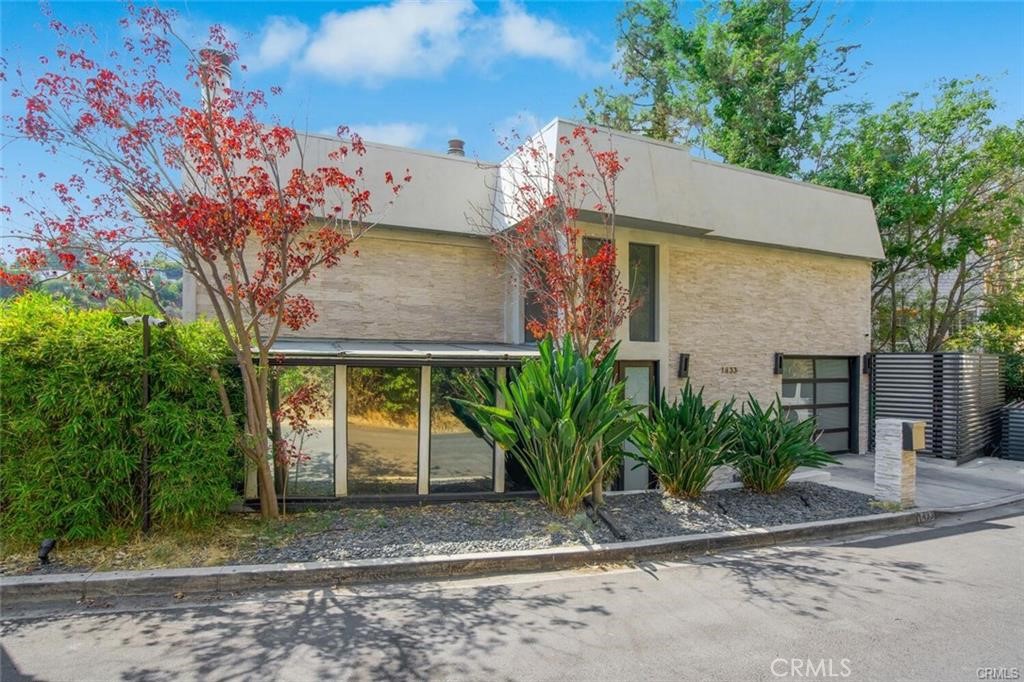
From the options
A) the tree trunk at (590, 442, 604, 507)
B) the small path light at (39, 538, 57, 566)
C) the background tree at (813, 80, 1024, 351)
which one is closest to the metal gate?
the background tree at (813, 80, 1024, 351)

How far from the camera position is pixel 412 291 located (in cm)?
974

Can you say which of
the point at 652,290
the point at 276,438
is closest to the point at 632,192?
the point at 652,290

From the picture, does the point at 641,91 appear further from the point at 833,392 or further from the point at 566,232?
the point at 566,232

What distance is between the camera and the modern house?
760 centimetres

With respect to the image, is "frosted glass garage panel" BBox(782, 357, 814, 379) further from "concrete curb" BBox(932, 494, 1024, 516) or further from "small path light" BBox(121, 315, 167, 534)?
"small path light" BBox(121, 315, 167, 534)

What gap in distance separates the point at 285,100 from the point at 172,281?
9.48ft

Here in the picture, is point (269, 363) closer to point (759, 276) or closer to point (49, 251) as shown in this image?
point (49, 251)

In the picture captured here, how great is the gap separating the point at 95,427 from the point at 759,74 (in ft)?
57.3

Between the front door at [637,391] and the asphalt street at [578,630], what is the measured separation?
417 centimetres

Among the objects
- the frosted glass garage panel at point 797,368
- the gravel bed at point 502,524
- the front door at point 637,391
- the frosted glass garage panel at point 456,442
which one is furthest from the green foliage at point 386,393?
the frosted glass garage panel at point 797,368

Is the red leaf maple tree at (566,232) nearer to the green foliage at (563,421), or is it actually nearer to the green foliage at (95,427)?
the green foliage at (563,421)

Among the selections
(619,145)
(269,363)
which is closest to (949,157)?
(619,145)

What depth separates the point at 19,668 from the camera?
371 cm

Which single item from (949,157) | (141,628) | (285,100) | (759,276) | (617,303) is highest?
(949,157)
